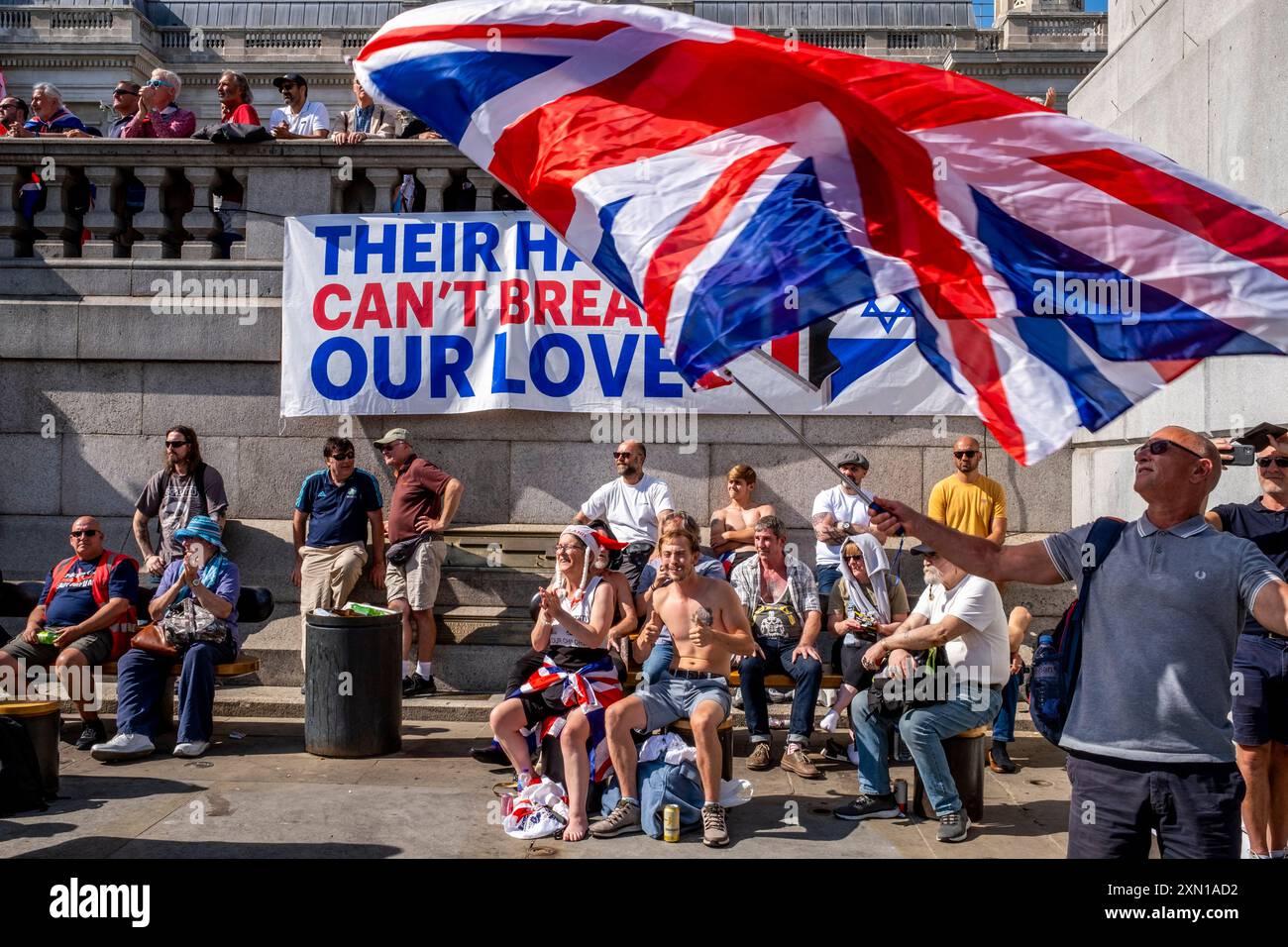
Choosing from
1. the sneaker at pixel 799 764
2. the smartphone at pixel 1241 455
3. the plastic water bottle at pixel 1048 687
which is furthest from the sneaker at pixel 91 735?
the smartphone at pixel 1241 455

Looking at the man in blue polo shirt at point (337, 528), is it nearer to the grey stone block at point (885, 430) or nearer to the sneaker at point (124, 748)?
the sneaker at point (124, 748)

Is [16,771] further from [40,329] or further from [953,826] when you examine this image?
[40,329]

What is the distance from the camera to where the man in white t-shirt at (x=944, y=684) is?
6.78 m

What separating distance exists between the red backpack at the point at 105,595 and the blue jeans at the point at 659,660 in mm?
4335

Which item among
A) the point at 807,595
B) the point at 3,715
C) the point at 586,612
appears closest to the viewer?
the point at 3,715

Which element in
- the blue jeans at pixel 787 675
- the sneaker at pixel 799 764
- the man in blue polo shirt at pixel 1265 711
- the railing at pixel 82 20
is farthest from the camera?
the railing at pixel 82 20

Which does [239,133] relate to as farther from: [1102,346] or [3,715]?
[1102,346]

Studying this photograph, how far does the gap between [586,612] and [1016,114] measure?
4.09 m

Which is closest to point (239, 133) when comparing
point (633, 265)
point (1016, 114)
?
point (633, 265)

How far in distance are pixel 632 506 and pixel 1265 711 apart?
17.0ft

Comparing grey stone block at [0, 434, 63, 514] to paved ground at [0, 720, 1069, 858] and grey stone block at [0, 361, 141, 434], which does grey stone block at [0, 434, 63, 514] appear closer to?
grey stone block at [0, 361, 141, 434]

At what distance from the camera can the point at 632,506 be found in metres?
9.75

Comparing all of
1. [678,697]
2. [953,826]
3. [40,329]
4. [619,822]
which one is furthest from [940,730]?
[40,329]

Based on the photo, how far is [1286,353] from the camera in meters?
4.28
